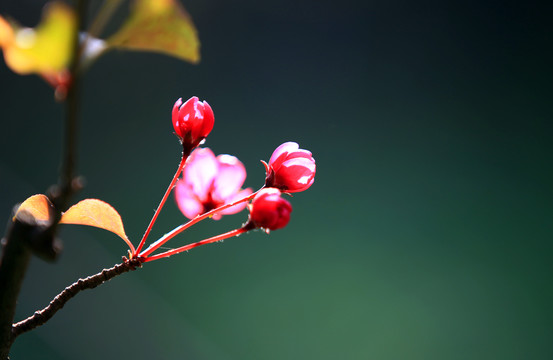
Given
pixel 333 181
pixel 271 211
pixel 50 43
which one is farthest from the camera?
pixel 333 181

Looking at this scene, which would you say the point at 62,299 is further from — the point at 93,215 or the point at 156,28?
the point at 156,28

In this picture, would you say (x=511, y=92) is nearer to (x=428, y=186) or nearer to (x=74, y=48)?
(x=428, y=186)

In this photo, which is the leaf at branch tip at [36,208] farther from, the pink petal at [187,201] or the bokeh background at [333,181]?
the bokeh background at [333,181]

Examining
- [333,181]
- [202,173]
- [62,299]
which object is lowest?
[62,299]

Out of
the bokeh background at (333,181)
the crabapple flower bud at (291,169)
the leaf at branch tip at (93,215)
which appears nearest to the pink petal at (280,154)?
the crabapple flower bud at (291,169)

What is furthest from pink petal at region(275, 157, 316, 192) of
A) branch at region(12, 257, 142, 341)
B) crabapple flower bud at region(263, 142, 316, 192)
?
branch at region(12, 257, 142, 341)

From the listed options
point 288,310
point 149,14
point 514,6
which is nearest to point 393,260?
point 288,310

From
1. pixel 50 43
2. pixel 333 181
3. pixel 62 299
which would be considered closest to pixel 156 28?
pixel 50 43
